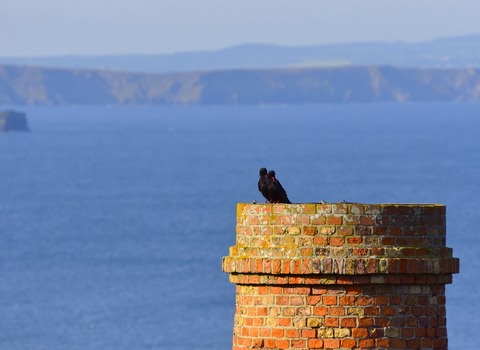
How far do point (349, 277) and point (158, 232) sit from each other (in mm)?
105435

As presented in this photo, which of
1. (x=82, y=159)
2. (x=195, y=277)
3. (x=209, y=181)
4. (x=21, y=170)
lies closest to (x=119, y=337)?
(x=195, y=277)

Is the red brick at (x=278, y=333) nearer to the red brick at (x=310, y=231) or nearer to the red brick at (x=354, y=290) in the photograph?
the red brick at (x=354, y=290)

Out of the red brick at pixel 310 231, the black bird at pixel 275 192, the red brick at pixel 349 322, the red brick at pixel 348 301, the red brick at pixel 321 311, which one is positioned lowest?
the red brick at pixel 349 322

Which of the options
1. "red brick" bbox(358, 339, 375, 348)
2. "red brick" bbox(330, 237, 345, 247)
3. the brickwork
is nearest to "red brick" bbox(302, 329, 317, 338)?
the brickwork

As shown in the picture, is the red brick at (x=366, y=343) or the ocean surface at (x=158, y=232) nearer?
the red brick at (x=366, y=343)

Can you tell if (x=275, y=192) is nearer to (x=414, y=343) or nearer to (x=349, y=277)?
(x=349, y=277)

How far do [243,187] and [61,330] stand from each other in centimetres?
7168

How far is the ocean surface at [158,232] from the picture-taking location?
234ft

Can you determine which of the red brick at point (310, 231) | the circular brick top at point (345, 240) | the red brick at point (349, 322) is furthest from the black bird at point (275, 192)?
the red brick at point (349, 322)

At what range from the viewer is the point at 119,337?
68.9 m

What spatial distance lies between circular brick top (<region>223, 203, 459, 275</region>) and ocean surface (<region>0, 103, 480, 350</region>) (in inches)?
2070

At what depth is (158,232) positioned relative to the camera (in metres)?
112

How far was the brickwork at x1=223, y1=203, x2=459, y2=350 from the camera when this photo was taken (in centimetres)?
662

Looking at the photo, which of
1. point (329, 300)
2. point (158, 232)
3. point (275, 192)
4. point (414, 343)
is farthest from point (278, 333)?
point (158, 232)
